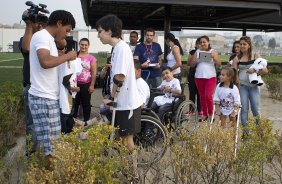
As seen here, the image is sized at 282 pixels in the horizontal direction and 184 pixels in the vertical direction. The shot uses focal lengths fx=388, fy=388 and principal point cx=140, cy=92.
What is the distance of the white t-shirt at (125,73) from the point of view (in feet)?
11.6

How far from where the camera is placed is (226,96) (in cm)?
535

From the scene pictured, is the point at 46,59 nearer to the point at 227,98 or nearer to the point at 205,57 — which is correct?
the point at 227,98

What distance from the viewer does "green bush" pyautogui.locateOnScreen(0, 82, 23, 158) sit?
17.1 feet

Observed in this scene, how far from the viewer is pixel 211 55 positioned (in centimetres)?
664

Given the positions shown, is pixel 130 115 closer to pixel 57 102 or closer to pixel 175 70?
pixel 57 102

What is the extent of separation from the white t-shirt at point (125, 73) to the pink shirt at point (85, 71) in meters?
2.76

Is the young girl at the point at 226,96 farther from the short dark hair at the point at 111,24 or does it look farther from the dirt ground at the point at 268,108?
the dirt ground at the point at 268,108

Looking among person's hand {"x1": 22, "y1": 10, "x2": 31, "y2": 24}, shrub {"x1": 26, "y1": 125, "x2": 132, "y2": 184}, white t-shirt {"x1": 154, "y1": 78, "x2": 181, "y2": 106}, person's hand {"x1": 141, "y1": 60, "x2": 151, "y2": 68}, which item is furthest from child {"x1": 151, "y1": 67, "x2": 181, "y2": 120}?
shrub {"x1": 26, "y1": 125, "x2": 132, "y2": 184}

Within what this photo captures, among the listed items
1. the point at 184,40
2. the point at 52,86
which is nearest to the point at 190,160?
the point at 52,86

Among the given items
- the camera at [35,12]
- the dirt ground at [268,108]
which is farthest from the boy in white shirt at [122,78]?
the dirt ground at [268,108]

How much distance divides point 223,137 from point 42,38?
1.78m

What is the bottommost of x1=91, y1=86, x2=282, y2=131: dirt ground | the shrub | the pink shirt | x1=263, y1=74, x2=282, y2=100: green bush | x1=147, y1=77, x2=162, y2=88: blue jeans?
x1=91, y1=86, x2=282, y2=131: dirt ground

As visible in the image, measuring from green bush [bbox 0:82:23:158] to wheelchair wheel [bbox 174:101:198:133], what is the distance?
7.66 ft

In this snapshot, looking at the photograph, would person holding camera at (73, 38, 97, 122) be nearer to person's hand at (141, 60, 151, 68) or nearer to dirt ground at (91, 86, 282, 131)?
person's hand at (141, 60, 151, 68)
